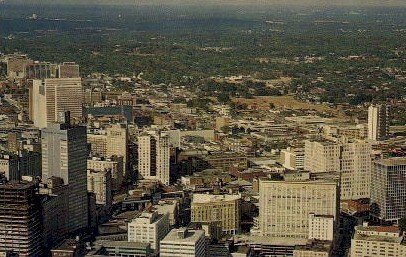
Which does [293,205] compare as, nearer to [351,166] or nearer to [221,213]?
[221,213]

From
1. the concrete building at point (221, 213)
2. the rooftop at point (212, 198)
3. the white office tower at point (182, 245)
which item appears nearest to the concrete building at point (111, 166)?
the rooftop at point (212, 198)

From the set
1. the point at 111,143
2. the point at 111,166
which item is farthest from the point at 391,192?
the point at 111,143

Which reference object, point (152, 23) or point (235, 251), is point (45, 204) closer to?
point (235, 251)

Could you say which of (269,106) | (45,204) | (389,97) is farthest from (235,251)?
(389,97)

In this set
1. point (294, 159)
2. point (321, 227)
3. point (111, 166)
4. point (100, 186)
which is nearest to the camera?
point (321, 227)

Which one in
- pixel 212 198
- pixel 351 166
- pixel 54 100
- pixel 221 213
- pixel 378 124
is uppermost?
pixel 54 100

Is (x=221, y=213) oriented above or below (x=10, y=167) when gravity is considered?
below

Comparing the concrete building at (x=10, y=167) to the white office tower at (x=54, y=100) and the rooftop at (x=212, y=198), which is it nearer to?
the rooftop at (x=212, y=198)
